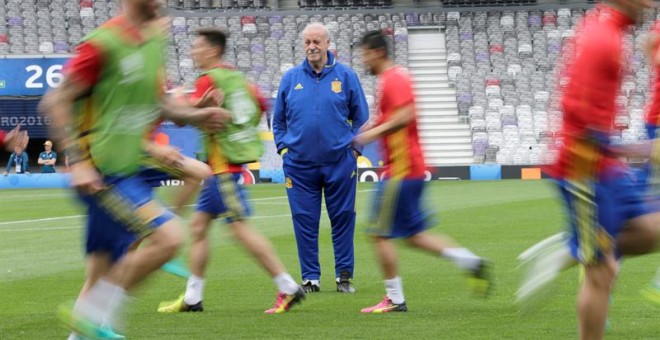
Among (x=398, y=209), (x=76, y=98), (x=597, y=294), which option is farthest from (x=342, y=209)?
(x=597, y=294)

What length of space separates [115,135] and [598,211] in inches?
94.4

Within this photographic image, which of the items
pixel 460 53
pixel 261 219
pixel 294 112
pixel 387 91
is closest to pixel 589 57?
pixel 387 91

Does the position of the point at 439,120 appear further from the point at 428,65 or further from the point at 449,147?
the point at 428,65

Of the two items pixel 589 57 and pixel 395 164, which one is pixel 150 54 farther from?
pixel 395 164

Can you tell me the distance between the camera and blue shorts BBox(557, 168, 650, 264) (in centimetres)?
633

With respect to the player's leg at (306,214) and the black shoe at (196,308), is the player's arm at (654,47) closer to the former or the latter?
the player's leg at (306,214)

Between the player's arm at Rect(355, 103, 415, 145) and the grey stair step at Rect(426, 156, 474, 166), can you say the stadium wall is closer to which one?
the grey stair step at Rect(426, 156, 474, 166)

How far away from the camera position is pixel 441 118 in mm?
44719

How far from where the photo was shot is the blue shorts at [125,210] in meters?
6.62

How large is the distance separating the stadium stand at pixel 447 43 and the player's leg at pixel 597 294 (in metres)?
37.0

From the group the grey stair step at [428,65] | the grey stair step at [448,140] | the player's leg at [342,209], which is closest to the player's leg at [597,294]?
the player's leg at [342,209]

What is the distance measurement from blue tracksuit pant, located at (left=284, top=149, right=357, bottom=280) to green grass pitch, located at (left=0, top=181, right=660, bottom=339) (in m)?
0.31

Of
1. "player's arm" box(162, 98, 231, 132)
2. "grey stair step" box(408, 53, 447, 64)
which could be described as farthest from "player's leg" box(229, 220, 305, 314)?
"grey stair step" box(408, 53, 447, 64)

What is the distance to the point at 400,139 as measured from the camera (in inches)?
364
